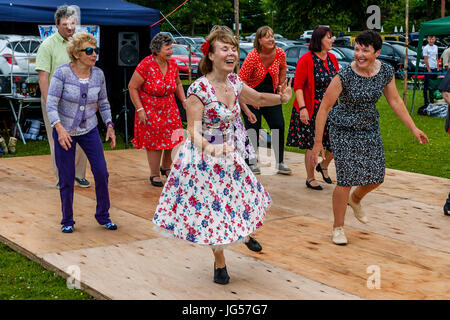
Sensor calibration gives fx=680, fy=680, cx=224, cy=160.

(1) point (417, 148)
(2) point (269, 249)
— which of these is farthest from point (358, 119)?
(1) point (417, 148)

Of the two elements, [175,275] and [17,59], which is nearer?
[175,275]

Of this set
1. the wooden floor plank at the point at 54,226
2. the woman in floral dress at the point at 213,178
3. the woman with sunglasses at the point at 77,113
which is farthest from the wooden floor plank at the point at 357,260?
the woman with sunglasses at the point at 77,113

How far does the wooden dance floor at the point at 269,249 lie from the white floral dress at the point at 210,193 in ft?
1.35

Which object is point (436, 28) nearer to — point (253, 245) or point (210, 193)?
point (253, 245)

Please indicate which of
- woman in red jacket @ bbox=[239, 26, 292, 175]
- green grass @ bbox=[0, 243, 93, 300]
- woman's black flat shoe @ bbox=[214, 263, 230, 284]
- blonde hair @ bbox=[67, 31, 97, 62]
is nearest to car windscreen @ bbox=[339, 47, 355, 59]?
woman in red jacket @ bbox=[239, 26, 292, 175]

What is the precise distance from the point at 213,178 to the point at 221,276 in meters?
0.70

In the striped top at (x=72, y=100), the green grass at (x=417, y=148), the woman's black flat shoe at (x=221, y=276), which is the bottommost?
the woman's black flat shoe at (x=221, y=276)

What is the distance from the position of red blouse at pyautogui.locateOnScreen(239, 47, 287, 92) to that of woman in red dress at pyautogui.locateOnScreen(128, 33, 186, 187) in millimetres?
868

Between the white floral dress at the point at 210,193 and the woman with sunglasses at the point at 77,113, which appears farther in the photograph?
the woman with sunglasses at the point at 77,113

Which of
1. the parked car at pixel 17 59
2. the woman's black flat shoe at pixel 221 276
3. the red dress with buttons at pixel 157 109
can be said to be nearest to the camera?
the woman's black flat shoe at pixel 221 276

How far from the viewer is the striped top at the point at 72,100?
5.96 metres

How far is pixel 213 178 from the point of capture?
4.60 meters

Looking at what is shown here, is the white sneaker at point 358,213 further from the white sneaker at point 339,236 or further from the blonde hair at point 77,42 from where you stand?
A: the blonde hair at point 77,42

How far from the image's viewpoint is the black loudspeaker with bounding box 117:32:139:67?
12.2 metres
